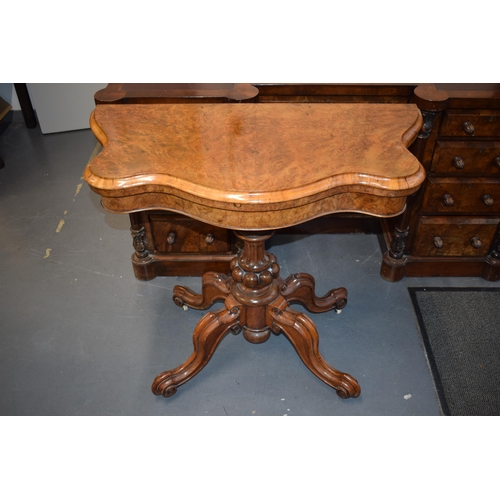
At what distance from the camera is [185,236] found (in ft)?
7.02

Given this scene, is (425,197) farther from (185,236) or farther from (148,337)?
(148,337)

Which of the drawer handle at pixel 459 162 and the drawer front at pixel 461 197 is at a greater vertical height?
the drawer handle at pixel 459 162

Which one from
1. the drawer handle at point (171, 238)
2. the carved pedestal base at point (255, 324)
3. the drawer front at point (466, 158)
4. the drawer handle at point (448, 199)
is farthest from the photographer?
the drawer handle at point (171, 238)

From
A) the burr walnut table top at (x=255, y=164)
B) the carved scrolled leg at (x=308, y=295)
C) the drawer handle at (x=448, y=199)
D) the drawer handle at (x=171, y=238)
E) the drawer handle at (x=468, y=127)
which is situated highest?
the burr walnut table top at (x=255, y=164)

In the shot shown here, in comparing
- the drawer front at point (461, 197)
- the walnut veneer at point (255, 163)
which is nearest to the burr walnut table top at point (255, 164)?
the walnut veneer at point (255, 163)

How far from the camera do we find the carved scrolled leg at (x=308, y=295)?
6.44 feet

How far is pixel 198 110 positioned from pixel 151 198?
364 mm

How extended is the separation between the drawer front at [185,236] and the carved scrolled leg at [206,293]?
7.1 inches

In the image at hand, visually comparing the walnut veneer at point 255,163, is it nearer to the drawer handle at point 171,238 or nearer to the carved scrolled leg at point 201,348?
the carved scrolled leg at point 201,348

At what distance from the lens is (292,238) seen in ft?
8.30

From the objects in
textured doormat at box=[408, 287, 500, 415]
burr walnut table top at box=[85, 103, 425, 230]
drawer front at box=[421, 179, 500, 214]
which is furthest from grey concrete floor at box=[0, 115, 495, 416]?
burr walnut table top at box=[85, 103, 425, 230]

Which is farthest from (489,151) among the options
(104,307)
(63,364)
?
(63,364)

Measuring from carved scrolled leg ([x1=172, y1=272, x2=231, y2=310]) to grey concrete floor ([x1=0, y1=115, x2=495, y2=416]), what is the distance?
8 cm
